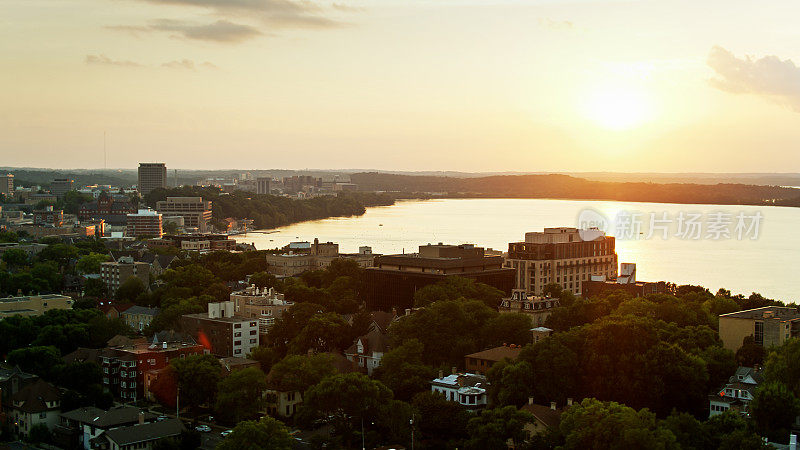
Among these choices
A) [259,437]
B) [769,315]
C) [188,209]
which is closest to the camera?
[259,437]

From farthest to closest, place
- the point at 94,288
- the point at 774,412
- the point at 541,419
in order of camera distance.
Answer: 1. the point at 94,288
2. the point at 541,419
3. the point at 774,412

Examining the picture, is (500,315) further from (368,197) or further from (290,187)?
(290,187)

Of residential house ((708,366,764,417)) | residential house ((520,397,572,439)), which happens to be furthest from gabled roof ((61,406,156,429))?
residential house ((708,366,764,417))

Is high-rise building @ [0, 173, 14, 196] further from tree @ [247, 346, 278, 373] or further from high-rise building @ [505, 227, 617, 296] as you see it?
tree @ [247, 346, 278, 373]

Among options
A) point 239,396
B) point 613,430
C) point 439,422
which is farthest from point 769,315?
point 239,396

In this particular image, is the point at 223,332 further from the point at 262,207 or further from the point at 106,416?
the point at 262,207

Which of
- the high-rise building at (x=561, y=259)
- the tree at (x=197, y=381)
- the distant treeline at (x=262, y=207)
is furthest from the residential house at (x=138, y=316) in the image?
the distant treeline at (x=262, y=207)
